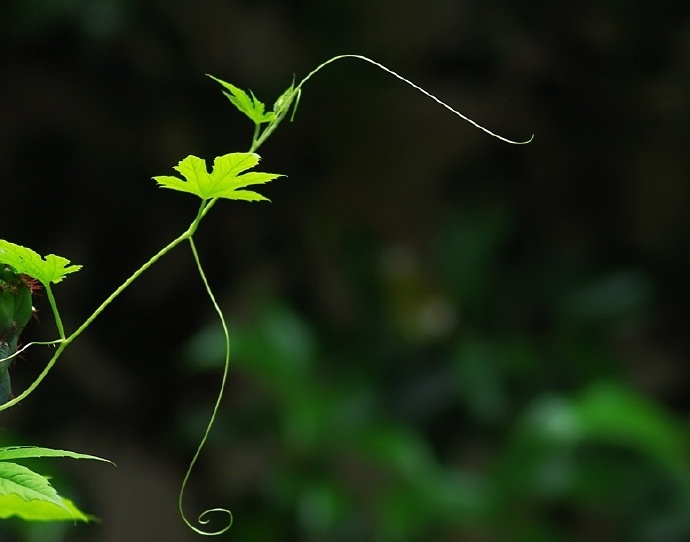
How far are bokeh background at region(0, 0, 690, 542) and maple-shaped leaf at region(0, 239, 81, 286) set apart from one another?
Answer: 994 millimetres

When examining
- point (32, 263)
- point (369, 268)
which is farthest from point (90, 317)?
point (369, 268)

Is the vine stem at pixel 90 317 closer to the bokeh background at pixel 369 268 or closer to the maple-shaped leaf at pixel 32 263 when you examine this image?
the maple-shaped leaf at pixel 32 263

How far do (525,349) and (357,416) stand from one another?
234 millimetres

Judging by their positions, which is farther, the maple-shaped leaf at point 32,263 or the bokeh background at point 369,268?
the bokeh background at point 369,268

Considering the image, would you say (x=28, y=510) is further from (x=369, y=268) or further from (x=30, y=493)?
(x=369, y=268)

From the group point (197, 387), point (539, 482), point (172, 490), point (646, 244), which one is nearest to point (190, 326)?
point (197, 387)

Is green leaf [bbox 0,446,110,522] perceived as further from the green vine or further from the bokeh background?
the bokeh background

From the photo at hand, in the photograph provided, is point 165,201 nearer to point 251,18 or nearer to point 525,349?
point 251,18

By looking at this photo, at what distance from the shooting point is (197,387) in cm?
170

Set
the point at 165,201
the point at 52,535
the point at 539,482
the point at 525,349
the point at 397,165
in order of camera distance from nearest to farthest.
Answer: the point at 52,535, the point at 539,482, the point at 525,349, the point at 165,201, the point at 397,165

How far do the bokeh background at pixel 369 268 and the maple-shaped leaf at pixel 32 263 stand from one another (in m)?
0.99

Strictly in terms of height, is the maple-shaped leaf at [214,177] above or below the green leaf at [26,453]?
above

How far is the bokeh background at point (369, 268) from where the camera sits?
134cm

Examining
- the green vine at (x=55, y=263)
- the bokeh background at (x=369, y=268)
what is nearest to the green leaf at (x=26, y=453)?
the green vine at (x=55, y=263)
